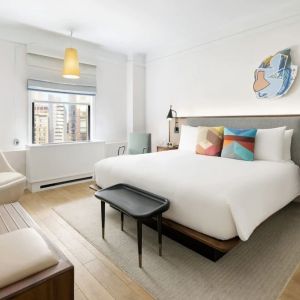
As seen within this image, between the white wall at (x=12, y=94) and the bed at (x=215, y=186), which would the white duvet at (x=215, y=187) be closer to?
the bed at (x=215, y=186)

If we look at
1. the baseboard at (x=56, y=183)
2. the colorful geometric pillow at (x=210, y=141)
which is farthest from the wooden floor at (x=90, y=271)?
the colorful geometric pillow at (x=210, y=141)

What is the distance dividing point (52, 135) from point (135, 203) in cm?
293

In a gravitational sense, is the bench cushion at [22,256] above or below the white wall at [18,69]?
below

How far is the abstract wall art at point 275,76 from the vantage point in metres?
3.05

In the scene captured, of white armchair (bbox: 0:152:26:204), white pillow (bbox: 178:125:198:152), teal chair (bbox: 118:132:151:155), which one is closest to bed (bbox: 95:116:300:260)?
white pillow (bbox: 178:125:198:152)

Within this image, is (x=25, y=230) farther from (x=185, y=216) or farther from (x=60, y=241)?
(x=185, y=216)

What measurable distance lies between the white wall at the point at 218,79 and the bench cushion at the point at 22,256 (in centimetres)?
328

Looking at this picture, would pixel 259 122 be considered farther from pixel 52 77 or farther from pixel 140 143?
pixel 52 77

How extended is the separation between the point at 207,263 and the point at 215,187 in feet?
2.09

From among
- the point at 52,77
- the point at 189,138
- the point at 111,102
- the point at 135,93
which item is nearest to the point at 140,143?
the point at 189,138

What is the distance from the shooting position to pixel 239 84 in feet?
11.8

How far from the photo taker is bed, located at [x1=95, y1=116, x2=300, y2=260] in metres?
1.65

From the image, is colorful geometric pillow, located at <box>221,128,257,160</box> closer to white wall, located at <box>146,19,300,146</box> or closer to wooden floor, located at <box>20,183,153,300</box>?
white wall, located at <box>146,19,300,146</box>

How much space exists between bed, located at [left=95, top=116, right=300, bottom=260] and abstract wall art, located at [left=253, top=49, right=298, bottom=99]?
45cm
